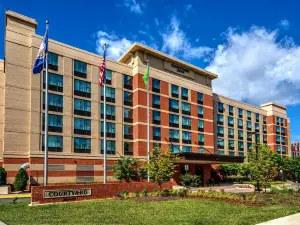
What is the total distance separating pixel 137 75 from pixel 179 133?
12988 millimetres

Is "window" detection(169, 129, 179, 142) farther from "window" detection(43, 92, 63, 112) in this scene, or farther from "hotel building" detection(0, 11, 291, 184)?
"window" detection(43, 92, 63, 112)

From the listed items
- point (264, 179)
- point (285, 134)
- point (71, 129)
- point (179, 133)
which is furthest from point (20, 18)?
point (285, 134)

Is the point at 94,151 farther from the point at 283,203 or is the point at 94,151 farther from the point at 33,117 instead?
the point at 283,203

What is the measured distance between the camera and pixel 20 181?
34.1m

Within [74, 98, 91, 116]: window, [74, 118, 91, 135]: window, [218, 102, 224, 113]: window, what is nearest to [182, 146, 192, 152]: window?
[218, 102, 224, 113]: window

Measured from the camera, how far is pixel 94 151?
43.2 metres

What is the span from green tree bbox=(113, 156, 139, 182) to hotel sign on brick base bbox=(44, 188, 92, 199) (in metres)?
17.1

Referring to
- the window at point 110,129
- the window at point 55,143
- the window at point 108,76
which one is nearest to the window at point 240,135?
the window at point 110,129

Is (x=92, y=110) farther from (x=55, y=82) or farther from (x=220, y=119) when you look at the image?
(x=220, y=119)

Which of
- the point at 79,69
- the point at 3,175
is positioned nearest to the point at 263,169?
the point at 79,69

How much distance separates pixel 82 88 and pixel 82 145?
8.20 metres

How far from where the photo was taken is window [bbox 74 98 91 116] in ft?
139

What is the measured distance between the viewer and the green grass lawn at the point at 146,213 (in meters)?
15.1

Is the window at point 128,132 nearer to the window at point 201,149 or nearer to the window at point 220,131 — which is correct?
the window at point 201,149
